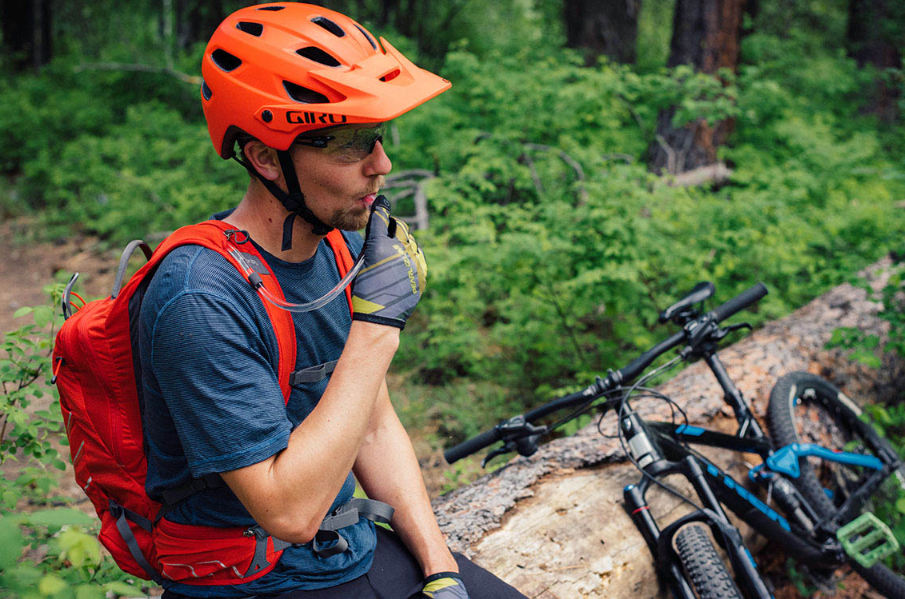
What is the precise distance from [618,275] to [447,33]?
11.5 m

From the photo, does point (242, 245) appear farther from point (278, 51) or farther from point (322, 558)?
point (322, 558)

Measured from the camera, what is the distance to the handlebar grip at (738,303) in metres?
2.85

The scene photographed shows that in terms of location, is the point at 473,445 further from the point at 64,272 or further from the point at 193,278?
the point at 64,272

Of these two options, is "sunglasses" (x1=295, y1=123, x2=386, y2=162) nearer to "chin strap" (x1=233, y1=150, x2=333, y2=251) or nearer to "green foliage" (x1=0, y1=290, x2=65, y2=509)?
"chin strap" (x1=233, y1=150, x2=333, y2=251)

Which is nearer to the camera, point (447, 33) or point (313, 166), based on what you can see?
point (313, 166)

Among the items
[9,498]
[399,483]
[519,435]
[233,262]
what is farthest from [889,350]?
[9,498]

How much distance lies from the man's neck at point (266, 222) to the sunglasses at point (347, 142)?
21 centimetres

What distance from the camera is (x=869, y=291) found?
3.98 metres

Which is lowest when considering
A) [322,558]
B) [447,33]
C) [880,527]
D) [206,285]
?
[880,527]

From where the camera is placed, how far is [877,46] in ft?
35.3

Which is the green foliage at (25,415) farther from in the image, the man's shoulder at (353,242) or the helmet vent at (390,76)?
the helmet vent at (390,76)

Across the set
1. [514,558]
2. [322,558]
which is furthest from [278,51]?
[514,558]

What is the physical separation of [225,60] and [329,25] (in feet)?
1.07

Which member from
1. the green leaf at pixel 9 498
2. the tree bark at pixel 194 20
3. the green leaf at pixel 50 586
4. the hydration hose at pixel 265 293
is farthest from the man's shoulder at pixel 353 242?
the tree bark at pixel 194 20
